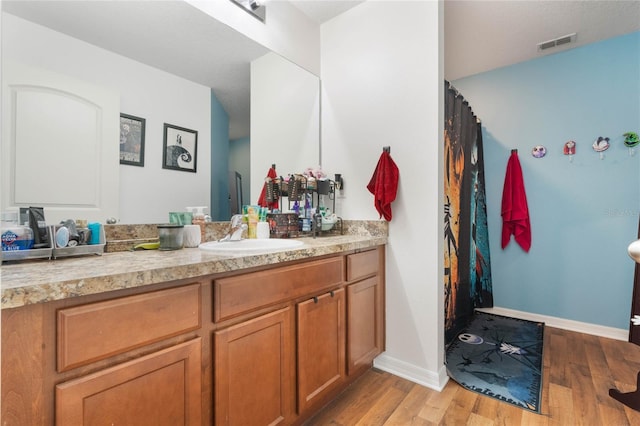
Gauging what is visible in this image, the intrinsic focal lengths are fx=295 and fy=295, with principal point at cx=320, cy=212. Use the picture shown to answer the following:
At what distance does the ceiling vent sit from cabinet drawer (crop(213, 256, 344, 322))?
109 inches

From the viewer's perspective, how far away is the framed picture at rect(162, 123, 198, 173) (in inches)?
55.9

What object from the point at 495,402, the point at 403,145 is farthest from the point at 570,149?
the point at 495,402

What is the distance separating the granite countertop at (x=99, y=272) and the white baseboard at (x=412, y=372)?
4.03 ft

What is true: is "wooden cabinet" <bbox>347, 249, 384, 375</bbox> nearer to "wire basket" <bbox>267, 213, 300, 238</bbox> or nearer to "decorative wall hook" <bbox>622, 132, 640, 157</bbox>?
"wire basket" <bbox>267, 213, 300, 238</bbox>

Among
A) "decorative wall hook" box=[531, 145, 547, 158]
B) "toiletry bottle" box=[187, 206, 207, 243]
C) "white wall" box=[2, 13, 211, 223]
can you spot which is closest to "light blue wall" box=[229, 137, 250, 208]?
"white wall" box=[2, 13, 211, 223]

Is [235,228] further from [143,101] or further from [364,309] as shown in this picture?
[364,309]

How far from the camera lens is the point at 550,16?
2262mm

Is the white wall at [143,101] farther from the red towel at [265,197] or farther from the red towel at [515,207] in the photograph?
the red towel at [515,207]

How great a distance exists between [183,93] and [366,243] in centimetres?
127

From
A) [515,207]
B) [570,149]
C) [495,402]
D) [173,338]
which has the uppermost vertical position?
[570,149]

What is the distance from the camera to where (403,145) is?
192cm

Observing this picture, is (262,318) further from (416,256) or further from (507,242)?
(507,242)

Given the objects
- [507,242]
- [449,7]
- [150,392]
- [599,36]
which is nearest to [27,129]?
[150,392]

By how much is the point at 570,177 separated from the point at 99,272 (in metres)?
3.48
